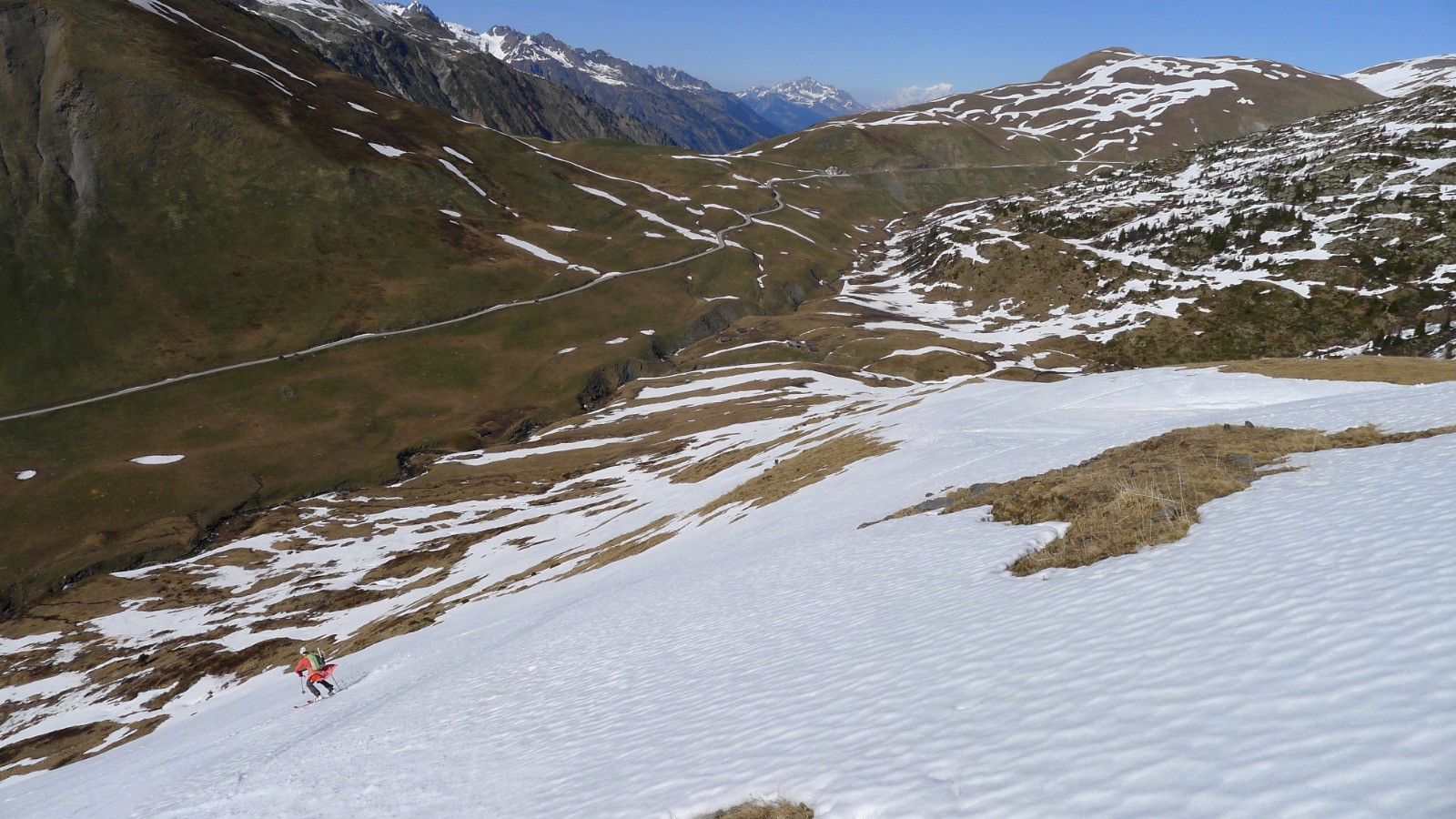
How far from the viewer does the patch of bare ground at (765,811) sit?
752cm

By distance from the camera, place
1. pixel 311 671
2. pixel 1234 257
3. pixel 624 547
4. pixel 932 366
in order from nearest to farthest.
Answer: pixel 311 671, pixel 624 547, pixel 932 366, pixel 1234 257

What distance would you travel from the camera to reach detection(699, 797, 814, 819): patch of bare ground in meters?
7.52

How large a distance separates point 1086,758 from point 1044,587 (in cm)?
603

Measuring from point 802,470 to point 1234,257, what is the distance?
101110 millimetres

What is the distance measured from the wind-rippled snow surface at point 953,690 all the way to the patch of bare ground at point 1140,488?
71 cm

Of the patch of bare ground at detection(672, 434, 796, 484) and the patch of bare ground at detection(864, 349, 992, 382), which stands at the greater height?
the patch of bare ground at detection(864, 349, 992, 382)

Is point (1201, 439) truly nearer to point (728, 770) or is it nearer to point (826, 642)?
point (826, 642)

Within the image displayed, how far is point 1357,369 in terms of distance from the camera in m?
37.4

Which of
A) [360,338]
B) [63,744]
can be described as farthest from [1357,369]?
[360,338]

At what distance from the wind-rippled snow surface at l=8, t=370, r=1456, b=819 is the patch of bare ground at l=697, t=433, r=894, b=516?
12.0m

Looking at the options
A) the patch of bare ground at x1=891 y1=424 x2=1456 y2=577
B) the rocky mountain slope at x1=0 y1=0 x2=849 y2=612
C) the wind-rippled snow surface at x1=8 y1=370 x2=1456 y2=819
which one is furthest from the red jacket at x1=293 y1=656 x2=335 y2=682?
the rocky mountain slope at x1=0 y1=0 x2=849 y2=612

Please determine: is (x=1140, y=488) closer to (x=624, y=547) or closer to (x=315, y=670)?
(x=315, y=670)

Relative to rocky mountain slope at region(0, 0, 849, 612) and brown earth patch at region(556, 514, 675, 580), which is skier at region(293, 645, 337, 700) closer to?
brown earth patch at region(556, 514, 675, 580)

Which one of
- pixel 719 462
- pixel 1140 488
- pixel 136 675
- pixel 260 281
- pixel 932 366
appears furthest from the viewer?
pixel 260 281
